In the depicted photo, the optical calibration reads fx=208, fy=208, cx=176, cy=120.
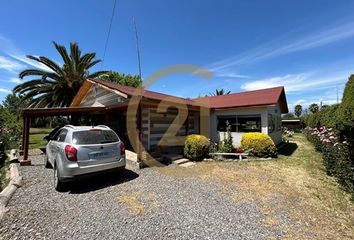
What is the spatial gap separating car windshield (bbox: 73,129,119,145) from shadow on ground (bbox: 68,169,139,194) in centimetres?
103

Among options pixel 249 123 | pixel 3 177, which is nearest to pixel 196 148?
pixel 249 123

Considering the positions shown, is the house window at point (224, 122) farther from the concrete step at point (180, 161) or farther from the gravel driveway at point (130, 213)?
the gravel driveway at point (130, 213)

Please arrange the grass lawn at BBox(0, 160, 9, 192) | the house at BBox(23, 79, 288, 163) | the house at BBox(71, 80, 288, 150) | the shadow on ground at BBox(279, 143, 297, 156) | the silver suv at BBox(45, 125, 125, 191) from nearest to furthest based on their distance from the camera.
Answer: the silver suv at BBox(45, 125, 125, 191) → the grass lawn at BBox(0, 160, 9, 192) → the house at BBox(23, 79, 288, 163) → the house at BBox(71, 80, 288, 150) → the shadow on ground at BBox(279, 143, 297, 156)

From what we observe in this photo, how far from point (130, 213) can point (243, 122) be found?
432 inches

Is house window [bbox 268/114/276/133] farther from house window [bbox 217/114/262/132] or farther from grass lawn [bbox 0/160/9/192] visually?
grass lawn [bbox 0/160/9/192]

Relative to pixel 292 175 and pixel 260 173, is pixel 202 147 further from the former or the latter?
pixel 292 175

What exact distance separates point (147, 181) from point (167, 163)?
2.87 m

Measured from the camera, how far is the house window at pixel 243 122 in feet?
44.1

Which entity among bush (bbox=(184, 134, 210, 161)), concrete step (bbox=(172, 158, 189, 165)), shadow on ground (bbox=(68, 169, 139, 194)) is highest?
bush (bbox=(184, 134, 210, 161))

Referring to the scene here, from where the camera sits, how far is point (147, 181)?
23.0 ft

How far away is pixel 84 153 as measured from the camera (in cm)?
595

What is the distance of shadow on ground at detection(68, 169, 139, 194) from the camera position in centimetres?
625

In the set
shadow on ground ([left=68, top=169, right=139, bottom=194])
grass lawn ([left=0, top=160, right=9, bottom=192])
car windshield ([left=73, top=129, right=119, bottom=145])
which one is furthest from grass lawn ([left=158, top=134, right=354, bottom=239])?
grass lawn ([left=0, top=160, right=9, bottom=192])

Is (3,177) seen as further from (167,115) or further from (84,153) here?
(167,115)
